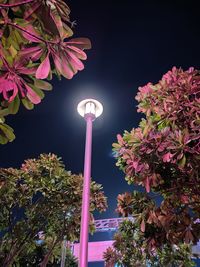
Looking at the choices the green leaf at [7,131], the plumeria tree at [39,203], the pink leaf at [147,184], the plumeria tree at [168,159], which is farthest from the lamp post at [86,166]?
the plumeria tree at [39,203]

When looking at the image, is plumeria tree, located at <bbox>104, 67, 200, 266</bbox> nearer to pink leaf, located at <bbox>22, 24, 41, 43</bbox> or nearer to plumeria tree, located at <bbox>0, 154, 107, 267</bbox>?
pink leaf, located at <bbox>22, 24, 41, 43</bbox>

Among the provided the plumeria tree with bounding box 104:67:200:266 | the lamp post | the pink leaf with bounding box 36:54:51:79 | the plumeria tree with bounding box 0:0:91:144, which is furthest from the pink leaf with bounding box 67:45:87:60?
the lamp post

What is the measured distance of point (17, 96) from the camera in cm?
222

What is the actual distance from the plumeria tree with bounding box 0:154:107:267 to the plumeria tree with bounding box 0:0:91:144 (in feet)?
29.0

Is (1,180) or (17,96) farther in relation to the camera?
(1,180)

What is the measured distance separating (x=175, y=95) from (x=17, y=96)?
11.3 ft

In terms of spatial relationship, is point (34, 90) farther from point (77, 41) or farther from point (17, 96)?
point (77, 41)

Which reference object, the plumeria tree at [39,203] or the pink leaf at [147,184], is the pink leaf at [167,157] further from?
the plumeria tree at [39,203]

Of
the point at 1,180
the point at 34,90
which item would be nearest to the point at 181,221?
the point at 34,90

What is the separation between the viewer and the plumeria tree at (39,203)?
35.5 ft

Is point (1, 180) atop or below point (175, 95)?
atop

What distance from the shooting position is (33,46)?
2.19 metres

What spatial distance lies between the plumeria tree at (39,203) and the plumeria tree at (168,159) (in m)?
5.55

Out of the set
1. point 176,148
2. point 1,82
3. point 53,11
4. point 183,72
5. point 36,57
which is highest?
point 183,72
